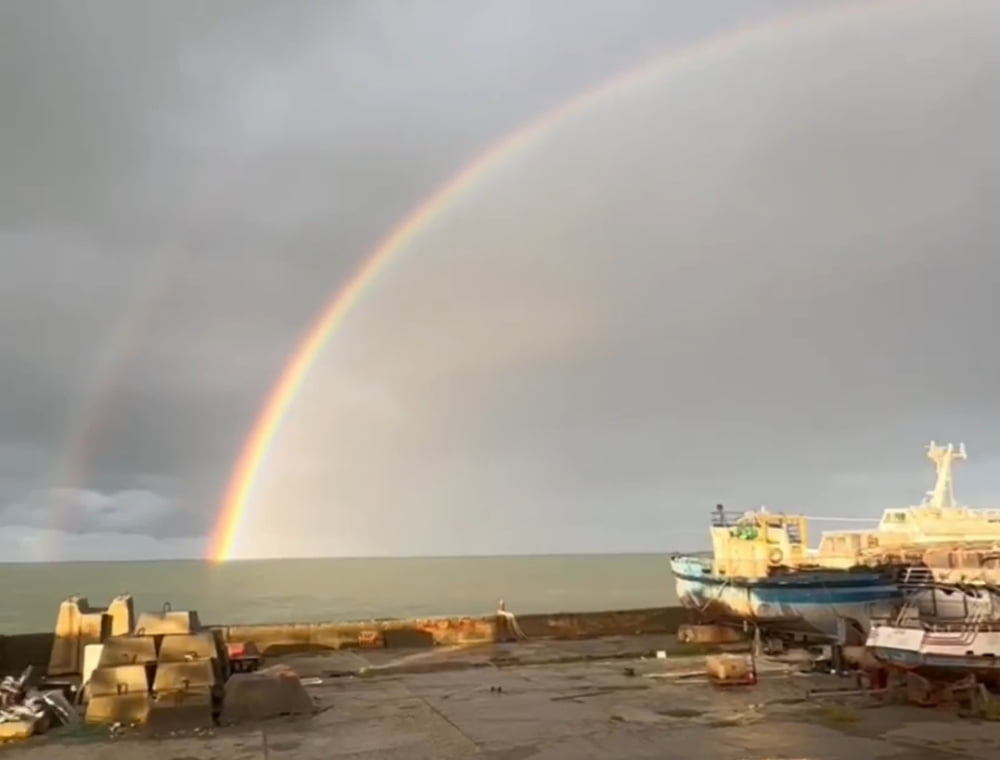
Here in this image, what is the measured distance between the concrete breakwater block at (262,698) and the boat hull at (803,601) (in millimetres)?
16814

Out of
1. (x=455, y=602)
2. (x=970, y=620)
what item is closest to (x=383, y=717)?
(x=970, y=620)

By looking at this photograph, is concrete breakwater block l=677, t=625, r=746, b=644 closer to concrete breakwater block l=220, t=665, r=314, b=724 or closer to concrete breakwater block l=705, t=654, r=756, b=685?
concrete breakwater block l=705, t=654, r=756, b=685

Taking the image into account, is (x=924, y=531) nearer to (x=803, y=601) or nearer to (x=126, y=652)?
(x=803, y=601)

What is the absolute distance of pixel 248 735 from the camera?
44.6ft

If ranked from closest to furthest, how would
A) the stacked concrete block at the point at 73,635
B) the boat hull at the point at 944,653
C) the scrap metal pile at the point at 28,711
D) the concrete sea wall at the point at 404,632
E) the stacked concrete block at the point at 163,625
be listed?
the scrap metal pile at the point at 28,711, the boat hull at the point at 944,653, the stacked concrete block at the point at 163,625, the stacked concrete block at the point at 73,635, the concrete sea wall at the point at 404,632

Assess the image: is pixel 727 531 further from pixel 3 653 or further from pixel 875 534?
pixel 3 653

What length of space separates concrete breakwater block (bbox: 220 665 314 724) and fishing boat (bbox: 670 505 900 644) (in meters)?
15.9

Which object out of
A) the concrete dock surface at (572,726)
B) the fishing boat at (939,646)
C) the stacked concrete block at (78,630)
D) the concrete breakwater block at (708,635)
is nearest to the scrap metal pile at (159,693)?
the concrete dock surface at (572,726)

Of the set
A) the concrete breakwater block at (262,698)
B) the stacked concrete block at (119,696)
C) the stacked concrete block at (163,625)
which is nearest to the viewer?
the stacked concrete block at (119,696)

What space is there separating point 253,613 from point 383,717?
70.6 m

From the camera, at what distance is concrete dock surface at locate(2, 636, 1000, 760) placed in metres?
12.2

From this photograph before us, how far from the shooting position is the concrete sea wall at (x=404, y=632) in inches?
867

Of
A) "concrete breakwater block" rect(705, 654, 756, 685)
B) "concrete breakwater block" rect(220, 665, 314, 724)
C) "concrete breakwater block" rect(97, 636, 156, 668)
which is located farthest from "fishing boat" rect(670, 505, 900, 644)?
"concrete breakwater block" rect(97, 636, 156, 668)

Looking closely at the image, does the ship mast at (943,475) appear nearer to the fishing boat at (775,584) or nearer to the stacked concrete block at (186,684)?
the fishing boat at (775,584)
